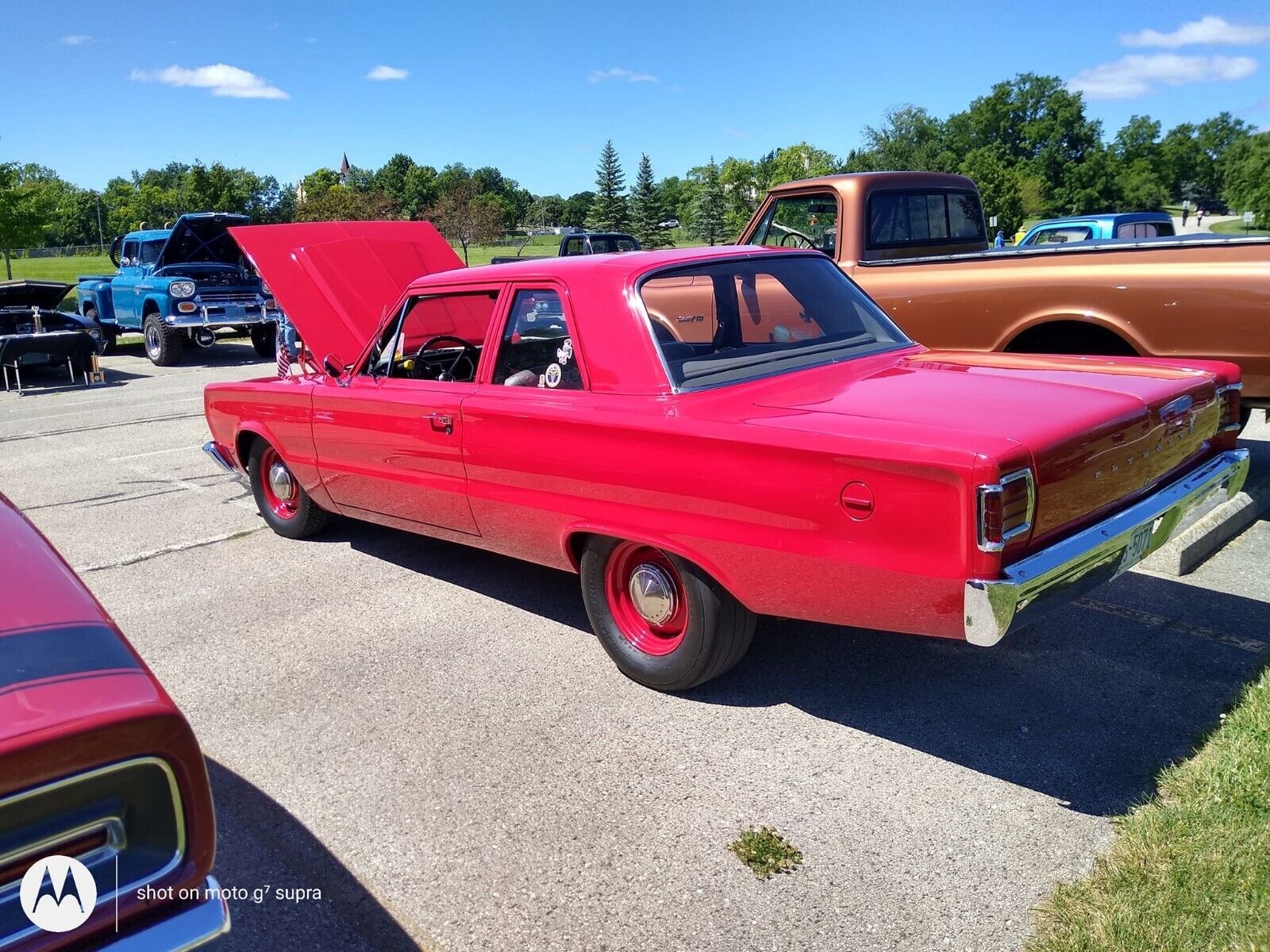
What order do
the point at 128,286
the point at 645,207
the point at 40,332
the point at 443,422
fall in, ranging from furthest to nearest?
1. the point at 645,207
2. the point at 128,286
3. the point at 40,332
4. the point at 443,422

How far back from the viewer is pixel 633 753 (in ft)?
10.7

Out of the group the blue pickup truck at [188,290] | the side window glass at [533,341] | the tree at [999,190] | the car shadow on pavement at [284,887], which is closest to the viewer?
the car shadow on pavement at [284,887]

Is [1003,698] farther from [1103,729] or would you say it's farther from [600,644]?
[600,644]

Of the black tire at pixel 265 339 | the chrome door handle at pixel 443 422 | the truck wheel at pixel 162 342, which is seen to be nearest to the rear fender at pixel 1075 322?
the chrome door handle at pixel 443 422

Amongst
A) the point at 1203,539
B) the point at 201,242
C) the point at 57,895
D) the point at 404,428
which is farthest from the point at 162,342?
the point at 57,895

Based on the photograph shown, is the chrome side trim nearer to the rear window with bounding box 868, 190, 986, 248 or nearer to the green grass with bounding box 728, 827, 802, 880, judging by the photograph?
the green grass with bounding box 728, 827, 802, 880

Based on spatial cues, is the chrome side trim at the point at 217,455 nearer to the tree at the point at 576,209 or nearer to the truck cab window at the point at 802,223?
the truck cab window at the point at 802,223

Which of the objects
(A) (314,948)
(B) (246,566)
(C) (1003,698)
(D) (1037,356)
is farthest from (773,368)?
(B) (246,566)

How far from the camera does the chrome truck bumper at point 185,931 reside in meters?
1.52

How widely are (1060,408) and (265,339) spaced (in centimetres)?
1537

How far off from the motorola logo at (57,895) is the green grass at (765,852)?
171 cm

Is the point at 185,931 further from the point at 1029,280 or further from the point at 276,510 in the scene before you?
the point at 1029,280

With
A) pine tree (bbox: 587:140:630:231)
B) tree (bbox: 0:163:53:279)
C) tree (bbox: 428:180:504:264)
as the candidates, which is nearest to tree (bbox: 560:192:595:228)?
pine tree (bbox: 587:140:630:231)

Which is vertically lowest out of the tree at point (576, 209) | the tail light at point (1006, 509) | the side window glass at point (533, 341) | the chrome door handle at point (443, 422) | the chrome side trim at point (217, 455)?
the chrome side trim at point (217, 455)
